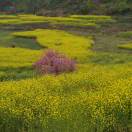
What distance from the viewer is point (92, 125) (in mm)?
17484

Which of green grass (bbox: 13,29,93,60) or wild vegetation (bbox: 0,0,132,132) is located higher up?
wild vegetation (bbox: 0,0,132,132)

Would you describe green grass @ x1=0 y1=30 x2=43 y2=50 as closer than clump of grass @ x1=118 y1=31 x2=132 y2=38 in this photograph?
Yes

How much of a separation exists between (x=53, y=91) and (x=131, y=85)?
377 cm

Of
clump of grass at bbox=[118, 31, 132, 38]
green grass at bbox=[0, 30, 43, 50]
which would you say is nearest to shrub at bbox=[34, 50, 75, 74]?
green grass at bbox=[0, 30, 43, 50]

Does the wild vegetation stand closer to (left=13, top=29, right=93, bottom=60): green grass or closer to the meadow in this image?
the meadow

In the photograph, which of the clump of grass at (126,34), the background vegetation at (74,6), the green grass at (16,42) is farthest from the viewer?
the background vegetation at (74,6)

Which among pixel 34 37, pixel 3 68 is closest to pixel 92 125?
pixel 3 68

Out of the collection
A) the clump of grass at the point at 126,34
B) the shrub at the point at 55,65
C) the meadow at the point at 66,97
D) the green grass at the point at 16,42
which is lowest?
the clump of grass at the point at 126,34

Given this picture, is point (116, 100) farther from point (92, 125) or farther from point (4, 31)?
point (4, 31)

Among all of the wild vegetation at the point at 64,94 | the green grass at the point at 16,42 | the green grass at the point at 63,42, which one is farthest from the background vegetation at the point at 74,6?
the wild vegetation at the point at 64,94

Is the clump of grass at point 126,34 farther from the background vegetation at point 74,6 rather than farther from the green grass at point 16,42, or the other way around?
the background vegetation at point 74,6

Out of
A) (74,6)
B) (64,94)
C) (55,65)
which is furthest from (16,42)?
(74,6)

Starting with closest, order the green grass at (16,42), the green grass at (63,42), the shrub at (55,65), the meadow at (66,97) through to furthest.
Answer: the meadow at (66,97) → the shrub at (55,65) → the green grass at (63,42) → the green grass at (16,42)

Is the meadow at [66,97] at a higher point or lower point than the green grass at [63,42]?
higher
